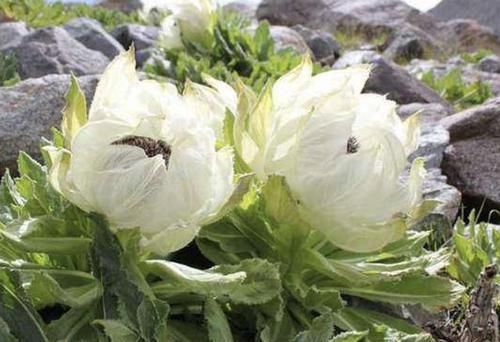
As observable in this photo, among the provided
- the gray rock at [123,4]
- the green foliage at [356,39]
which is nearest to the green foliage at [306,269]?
the green foliage at [356,39]

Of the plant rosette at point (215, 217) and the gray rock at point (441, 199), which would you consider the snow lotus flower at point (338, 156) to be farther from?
the gray rock at point (441, 199)

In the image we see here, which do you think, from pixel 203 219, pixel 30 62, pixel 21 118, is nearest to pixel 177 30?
pixel 30 62

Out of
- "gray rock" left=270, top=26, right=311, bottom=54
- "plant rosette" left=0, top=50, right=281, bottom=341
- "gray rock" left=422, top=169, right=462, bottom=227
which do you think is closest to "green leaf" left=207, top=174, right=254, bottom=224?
"plant rosette" left=0, top=50, right=281, bottom=341

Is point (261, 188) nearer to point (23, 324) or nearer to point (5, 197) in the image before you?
point (23, 324)

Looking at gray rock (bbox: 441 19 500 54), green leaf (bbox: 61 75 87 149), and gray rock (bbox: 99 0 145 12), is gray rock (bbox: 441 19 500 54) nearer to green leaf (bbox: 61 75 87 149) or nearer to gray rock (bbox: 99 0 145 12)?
gray rock (bbox: 99 0 145 12)

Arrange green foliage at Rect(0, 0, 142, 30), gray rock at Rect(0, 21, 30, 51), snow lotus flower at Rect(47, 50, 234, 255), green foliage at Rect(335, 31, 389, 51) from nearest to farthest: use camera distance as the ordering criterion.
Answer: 1. snow lotus flower at Rect(47, 50, 234, 255)
2. gray rock at Rect(0, 21, 30, 51)
3. green foliage at Rect(0, 0, 142, 30)
4. green foliage at Rect(335, 31, 389, 51)

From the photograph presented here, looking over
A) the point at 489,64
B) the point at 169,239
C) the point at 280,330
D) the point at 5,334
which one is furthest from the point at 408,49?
the point at 5,334
